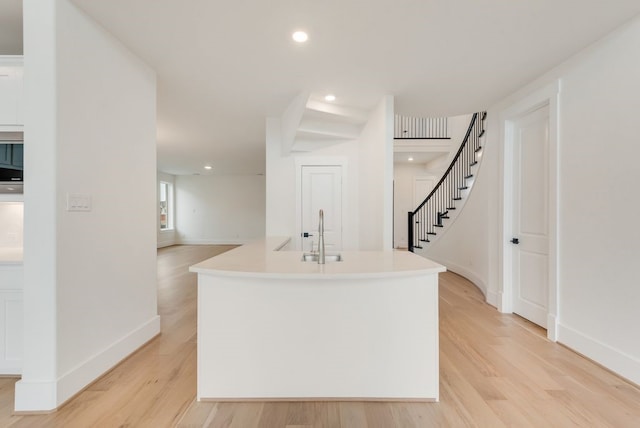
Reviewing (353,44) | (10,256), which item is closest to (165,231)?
(10,256)

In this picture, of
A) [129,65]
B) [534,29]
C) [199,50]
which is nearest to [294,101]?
[199,50]

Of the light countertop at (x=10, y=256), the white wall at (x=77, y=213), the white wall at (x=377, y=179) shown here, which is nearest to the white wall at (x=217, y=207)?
the white wall at (x=377, y=179)

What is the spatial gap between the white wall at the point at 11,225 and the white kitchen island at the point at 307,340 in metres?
1.80

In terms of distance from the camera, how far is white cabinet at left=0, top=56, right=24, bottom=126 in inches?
82.0

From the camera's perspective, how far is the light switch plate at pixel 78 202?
6.61 feet

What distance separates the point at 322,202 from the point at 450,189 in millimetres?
3434

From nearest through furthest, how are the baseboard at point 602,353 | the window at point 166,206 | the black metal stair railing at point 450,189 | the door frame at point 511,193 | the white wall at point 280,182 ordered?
the baseboard at point 602,353 < the door frame at point 511,193 < the white wall at point 280,182 < the black metal stair railing at point 450,189 < the window at point 166,206

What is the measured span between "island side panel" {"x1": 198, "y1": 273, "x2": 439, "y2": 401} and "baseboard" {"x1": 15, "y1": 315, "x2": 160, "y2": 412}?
858mm

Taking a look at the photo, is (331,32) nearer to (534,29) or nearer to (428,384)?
(534,29)

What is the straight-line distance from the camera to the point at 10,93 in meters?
2.09

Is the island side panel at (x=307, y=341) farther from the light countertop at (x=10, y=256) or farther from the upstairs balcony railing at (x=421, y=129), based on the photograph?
the upstairs balcony railing at (x=421, y=129)

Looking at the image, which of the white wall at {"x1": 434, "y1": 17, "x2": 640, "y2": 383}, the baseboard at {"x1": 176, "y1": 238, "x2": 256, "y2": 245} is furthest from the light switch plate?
→ the baseboard at {"x1": 176, "y1": 238, "x2": 256, "y2": 245}

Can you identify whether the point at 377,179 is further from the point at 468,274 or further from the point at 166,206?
the point at 166,206

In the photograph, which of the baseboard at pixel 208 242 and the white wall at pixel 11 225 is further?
the baseboard at pixel 208 242
